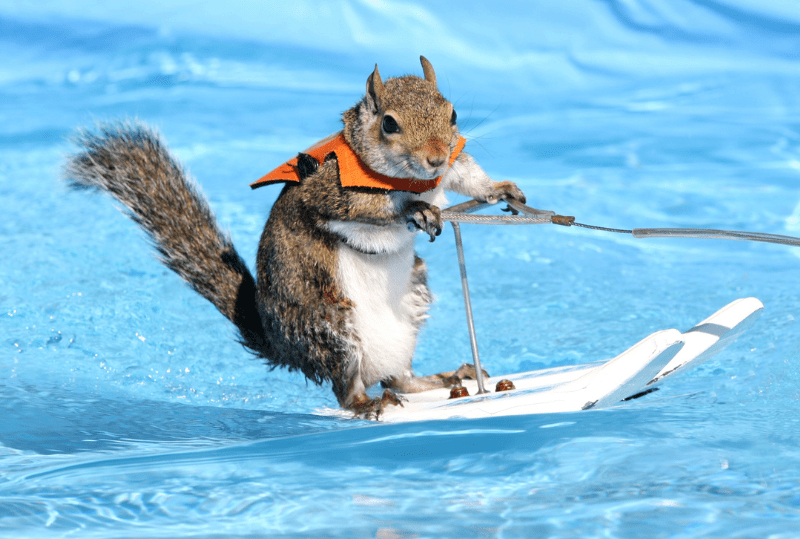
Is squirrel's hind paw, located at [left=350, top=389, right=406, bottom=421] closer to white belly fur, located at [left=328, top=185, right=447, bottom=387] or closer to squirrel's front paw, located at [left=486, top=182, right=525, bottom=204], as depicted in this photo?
white belly fur, located at [left=328, top=185, right=447, bottom=387]

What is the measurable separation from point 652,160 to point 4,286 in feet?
18.3

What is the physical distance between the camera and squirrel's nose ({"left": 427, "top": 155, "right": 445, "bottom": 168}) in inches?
112

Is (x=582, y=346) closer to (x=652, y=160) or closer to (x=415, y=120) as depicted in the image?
(x=415, y=120)

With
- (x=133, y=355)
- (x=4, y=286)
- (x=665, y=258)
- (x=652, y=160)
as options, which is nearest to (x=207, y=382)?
(x=133, y=355)

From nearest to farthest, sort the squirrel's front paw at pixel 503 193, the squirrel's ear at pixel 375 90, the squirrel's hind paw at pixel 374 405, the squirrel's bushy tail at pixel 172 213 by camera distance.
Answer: the squirrel's ear at pixel 375 90, the squirrel's hind paw at pixel 374 405, the squirrel's front paw at pixel 503 193, the squirrel's bushy tail at pixel 172 213

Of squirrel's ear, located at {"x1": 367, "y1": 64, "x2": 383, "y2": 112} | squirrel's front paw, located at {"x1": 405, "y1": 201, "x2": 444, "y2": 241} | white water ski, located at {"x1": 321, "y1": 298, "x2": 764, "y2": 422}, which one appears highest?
squirrel's ear, located at {"x1": 367, "y1": 64, "x2": 383, "y2": 112}

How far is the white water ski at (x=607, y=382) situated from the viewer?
2.95m

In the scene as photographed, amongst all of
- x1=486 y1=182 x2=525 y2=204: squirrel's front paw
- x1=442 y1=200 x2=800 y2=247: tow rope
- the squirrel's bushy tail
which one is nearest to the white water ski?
x1=442 y1=200 x2=800 y2=247: tow rope

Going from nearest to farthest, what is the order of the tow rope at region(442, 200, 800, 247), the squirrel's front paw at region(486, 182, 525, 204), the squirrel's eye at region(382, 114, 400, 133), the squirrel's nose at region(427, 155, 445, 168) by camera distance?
the tow rope at region(442, 200, 800, 247) < the squirrel's nose at region(427, 155, 445, 168) < the squirrel's eye at region(382, 114, 400, 133) < the squirrel's front paw at region(486, 182, 525, 204)

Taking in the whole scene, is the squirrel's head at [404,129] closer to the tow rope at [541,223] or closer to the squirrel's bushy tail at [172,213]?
the tow rope at [541,223]

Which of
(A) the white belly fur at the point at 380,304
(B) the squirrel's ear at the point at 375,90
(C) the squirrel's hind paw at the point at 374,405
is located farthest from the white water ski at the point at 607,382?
(B) the squirrel's ear at the point at 375,90

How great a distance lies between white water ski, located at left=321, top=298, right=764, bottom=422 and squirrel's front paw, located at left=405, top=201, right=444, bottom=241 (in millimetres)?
620

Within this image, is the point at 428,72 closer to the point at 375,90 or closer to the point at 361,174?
the point at 375,90

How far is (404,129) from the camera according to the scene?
295 cm
